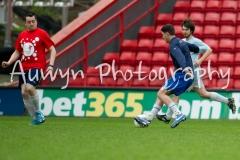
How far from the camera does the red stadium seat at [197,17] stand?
827 inches

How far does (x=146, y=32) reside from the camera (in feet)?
69.2

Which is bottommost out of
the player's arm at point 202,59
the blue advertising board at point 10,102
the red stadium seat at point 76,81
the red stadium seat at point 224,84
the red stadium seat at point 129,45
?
the blue advertising board at point 10,102

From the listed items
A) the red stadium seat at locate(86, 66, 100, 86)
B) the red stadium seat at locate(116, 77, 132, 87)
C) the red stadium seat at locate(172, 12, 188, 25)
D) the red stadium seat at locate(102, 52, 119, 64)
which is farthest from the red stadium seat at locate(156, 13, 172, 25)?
the red stadium seat at locate(86, 66, 100, 86)

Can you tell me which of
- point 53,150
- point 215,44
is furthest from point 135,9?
point 53,150

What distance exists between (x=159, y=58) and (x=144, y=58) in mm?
430

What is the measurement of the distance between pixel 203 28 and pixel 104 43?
9.73 feet

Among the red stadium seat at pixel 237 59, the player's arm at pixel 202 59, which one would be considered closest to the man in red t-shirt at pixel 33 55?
the player's arm at pixel 202 59

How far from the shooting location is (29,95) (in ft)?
43.7

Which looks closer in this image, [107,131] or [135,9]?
[107,131]

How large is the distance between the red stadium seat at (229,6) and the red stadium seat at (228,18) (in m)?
0.17

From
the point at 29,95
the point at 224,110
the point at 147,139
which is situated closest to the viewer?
the point at 147,139

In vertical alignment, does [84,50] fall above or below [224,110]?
above

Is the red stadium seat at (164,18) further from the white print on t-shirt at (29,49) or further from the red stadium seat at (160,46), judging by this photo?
the white print on t-shirt at (29,49)

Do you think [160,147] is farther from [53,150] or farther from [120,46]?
[120,46]
